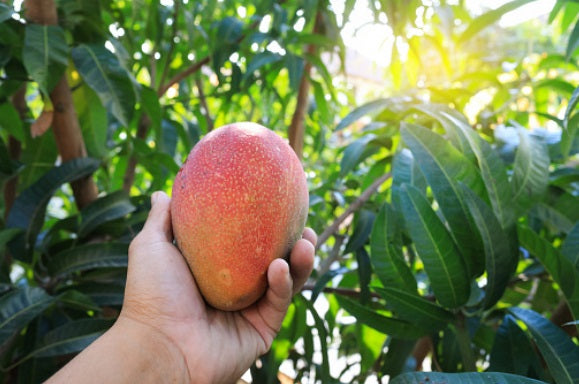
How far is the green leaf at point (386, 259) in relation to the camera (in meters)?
0.85

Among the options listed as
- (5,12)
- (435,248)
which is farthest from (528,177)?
(5,12)

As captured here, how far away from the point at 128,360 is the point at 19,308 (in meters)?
0.30

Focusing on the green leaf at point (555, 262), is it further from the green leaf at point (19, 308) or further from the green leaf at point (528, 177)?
the green leaf at point (19, 308)

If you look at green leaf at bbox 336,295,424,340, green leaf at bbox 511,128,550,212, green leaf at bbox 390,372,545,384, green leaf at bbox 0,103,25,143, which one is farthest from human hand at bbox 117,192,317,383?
green leaf at bbox 0,103,25,143

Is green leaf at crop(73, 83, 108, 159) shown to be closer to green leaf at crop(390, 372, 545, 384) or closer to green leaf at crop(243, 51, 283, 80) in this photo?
green leaf at crop(243, 51, 283, 80)

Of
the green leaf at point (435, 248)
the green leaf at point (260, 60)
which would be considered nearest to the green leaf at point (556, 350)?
the green leaf at point (435, 248)

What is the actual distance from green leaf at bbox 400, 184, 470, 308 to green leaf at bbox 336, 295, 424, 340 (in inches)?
3.1

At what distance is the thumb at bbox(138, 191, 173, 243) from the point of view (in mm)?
798

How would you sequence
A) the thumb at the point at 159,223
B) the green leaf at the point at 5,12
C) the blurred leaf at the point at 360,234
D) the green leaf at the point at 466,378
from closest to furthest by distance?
the green leaf at the point at 466,378 → the thumb at the point at 159,223 → the green leaf at the point at 5,12 → the blurred leaf at the point at 360,234

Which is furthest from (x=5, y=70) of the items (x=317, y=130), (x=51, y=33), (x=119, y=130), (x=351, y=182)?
(x=317, y=130)

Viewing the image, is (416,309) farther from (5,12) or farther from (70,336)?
(5,12)

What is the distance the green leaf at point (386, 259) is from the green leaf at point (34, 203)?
2.10ft

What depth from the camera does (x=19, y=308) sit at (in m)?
0.86

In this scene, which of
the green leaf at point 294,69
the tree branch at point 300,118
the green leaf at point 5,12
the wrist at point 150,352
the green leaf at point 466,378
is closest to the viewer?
the green leaf at point 466,378
